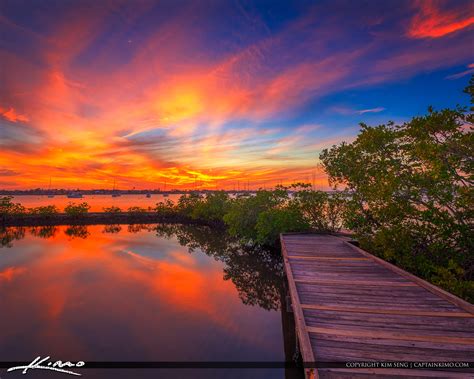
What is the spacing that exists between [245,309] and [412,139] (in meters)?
8.72

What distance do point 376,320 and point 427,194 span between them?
4.89m

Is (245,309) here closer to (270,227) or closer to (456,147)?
(270,227)

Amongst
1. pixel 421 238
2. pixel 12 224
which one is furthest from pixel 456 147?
pixel 12 224

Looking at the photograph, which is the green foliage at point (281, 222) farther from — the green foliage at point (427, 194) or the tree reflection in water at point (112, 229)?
the tree reflection in water at point (112, 229)

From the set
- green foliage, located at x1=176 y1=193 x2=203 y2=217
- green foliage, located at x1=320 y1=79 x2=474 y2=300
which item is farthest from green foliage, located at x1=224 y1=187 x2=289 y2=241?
green foliage, located at x1=176 y1=193 x2=203 y2=217

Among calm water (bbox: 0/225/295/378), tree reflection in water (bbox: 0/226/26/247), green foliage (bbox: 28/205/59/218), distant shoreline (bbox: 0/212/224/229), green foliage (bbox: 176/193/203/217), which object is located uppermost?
green foliage (bbox: 176/193/203/217)

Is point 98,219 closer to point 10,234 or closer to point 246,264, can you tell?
point 10,234

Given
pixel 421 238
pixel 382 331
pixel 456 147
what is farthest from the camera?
pixel 421 238

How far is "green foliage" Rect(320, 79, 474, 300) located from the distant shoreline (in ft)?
70.2

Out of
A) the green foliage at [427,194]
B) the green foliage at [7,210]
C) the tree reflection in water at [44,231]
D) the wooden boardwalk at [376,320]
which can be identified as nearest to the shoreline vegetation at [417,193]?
the green foliage at [427,194]

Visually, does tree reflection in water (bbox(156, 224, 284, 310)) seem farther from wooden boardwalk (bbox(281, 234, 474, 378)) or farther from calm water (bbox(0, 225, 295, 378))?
wooden boardwalk (bbox(281, 234, 474, 378))

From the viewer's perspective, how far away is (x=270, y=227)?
1512 cm

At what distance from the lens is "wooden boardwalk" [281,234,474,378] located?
319cm

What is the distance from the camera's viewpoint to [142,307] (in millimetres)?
9508
